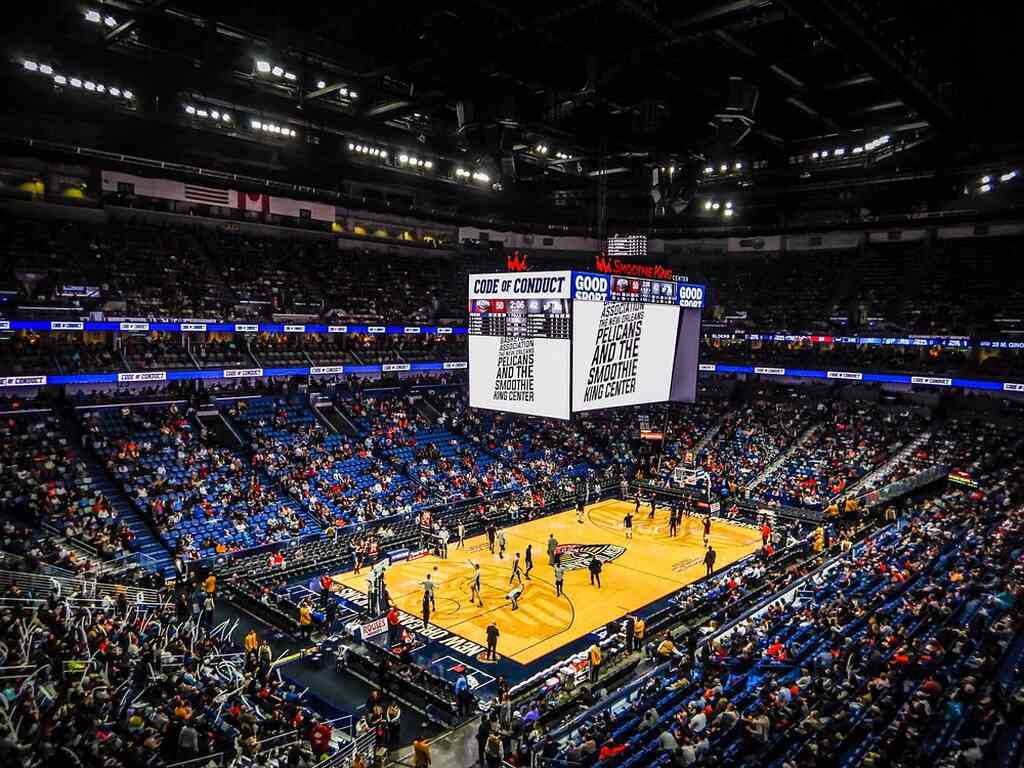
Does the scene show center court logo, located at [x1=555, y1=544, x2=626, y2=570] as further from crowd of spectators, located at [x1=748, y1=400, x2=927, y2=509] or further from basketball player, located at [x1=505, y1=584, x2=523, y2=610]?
crowd of spectators, located at [x1=748, y1=400, x2=927, y2=509]

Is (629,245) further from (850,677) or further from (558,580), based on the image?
(850,677)

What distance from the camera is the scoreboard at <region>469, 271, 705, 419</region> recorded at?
21.4m

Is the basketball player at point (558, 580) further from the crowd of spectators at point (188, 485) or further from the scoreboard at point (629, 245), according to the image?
the scoreboard at point (629, 245)

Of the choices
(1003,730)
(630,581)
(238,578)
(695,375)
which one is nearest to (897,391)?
(695,375)

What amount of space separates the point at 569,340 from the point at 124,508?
18.1 metres

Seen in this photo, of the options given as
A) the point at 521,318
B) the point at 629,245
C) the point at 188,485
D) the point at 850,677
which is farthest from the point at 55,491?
the point at 629,245

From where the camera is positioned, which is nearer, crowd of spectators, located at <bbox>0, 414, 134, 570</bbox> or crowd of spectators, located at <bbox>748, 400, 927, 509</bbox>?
crowd of spectators, located at <bbox>0, 414, 134, 570</bbox>

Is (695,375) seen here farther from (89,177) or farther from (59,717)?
(89,177)

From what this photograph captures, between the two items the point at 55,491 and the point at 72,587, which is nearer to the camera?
the point at 72,587

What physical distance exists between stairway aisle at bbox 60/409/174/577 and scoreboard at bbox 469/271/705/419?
40.8 ft

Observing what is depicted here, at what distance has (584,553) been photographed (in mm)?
28094

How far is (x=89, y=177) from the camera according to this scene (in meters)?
34.7

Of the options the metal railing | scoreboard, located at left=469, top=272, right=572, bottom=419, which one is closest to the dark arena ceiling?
scoreboard, located at left=469, top=272, right=572, bottom=419

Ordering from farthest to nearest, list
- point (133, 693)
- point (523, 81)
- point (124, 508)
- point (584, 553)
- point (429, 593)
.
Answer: point (584, 553) < point (124, 508) < point (523, 81) < point (429, 593) < point (133, 693)
